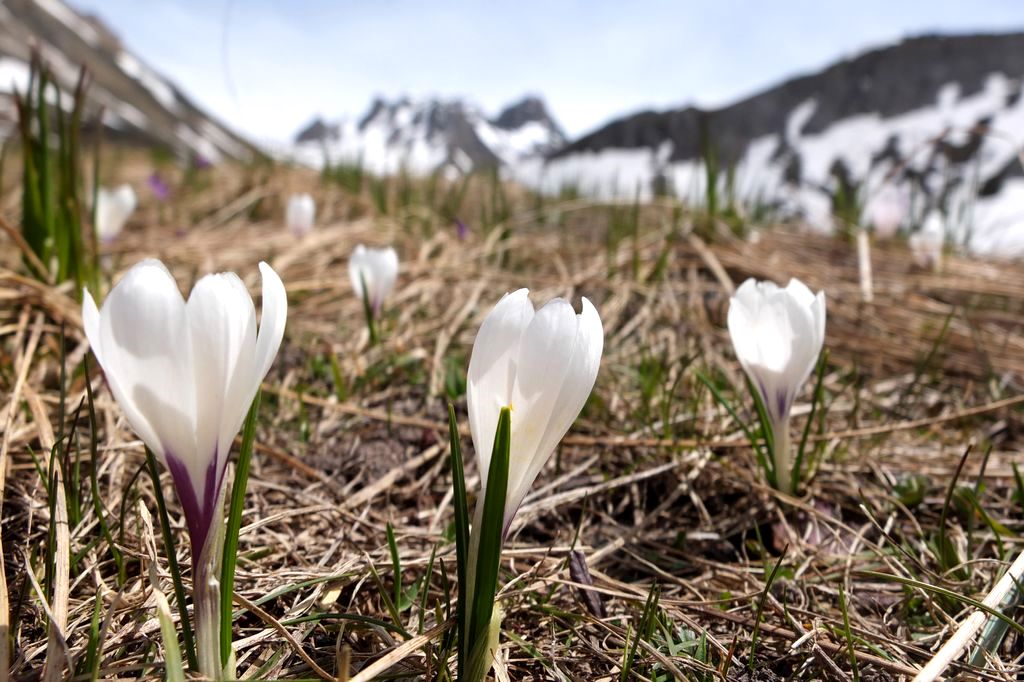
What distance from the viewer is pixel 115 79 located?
53.0 meters

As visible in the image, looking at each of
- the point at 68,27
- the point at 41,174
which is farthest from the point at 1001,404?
the point at 68,27

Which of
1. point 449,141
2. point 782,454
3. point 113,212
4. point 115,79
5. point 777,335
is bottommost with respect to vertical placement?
point 782,454

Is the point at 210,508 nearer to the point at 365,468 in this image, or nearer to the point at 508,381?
the point at 508,381

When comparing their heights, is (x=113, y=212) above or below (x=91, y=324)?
above

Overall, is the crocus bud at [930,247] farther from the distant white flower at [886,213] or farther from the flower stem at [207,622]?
the flower stem at [207,622]

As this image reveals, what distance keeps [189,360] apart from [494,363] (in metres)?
0.29

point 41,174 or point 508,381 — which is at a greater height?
point 41,174

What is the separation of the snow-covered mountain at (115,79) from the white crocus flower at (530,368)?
40259 millimetres

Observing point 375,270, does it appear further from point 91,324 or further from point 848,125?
point 848,125

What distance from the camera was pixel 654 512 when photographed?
1291mm

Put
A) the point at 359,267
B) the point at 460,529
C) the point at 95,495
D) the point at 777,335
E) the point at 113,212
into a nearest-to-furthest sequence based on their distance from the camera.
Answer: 1. the point at 460,529
2. the point at 95,495
3. the point at 777,335
4. the point at 359,267
5. the point at 113,212

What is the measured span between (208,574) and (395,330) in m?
1.52

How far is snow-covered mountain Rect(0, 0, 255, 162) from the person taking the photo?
1673 inches

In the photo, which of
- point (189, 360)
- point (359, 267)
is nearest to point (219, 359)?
point (189, 360)
